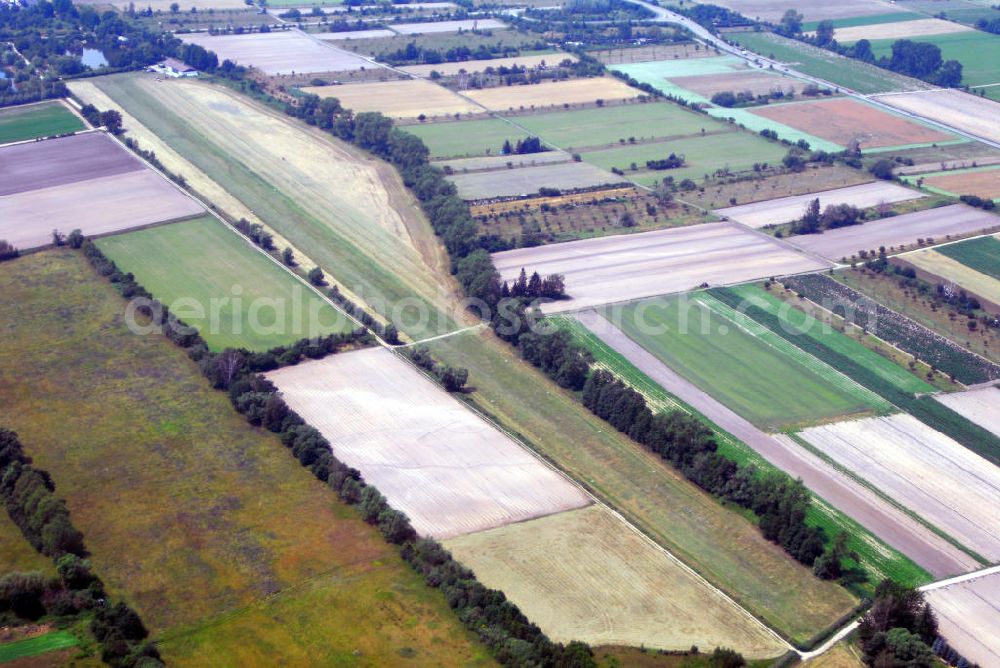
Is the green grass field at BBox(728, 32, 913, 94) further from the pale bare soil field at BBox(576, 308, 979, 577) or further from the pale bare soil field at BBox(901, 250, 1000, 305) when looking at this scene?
the pale bare soil field at BBox(576, 308, 979, 577)

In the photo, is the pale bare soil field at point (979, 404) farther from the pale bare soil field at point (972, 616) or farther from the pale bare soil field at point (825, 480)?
the pale bare soil field at point (972, 616)

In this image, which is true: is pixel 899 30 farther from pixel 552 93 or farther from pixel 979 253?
pixel 979 253

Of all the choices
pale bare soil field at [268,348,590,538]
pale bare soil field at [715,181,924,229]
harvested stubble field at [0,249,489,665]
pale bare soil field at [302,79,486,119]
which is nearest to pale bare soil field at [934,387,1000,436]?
pale bare soil field at [268,348,590,538]

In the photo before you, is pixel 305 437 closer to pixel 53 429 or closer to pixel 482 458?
pixel 482 458

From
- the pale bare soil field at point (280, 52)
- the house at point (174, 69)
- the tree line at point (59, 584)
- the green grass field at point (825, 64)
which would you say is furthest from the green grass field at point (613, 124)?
the tree line at point (59, 584)

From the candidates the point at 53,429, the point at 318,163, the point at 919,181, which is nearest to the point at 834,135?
the point at 919,181

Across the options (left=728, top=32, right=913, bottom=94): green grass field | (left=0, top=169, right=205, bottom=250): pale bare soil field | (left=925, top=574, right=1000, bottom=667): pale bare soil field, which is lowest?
(left=925, top=574, right=1000, bottom=667): pale bare soil field
